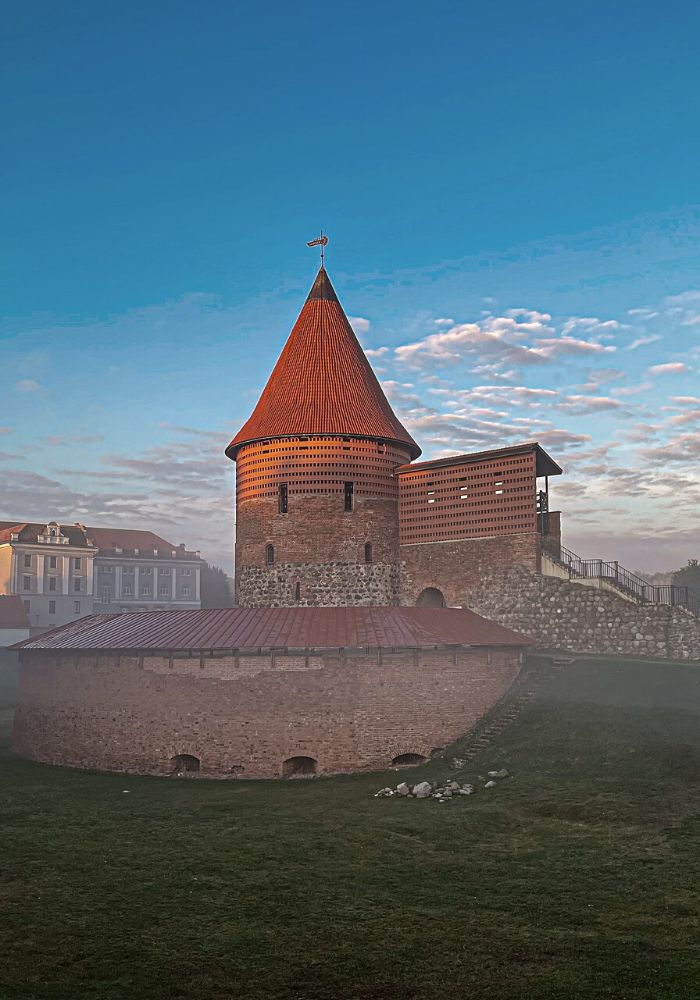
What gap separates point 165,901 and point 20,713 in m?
13.5

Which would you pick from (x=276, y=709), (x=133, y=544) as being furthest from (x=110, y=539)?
(x=276, y=709)

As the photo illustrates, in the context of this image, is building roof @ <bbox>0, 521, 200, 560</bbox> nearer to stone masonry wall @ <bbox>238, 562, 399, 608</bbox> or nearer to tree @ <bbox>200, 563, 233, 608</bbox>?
tree @ <bbox>200, 563, 233, 608</bbox>

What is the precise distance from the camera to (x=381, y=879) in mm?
11586

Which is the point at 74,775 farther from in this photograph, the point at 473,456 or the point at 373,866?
the point at 473,456

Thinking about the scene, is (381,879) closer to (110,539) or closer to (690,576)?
(690,576)

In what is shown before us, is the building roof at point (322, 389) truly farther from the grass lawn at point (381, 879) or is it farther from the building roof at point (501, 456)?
the grass lawn at point (381, 879)

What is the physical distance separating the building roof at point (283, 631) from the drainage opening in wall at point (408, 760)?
2.55 m

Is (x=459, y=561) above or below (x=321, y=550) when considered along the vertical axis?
below

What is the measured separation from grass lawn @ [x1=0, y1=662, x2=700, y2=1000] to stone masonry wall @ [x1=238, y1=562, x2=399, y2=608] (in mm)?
7552

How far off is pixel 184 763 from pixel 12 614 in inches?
1483

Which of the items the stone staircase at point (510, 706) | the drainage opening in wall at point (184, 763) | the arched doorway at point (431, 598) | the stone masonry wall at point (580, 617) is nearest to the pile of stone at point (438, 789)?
the stone staircase at point (510, 706)

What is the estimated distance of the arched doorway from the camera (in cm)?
2616

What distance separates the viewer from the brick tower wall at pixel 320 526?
2566 cm

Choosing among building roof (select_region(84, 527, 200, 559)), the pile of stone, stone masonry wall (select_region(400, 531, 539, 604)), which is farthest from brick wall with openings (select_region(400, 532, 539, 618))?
building roof (select_region(84, 527, 200, 559))
